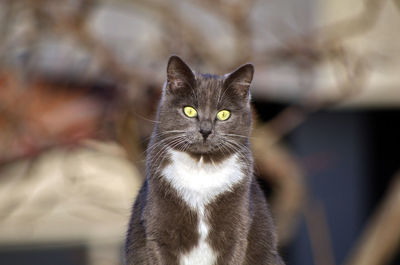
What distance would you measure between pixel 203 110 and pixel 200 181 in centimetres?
28

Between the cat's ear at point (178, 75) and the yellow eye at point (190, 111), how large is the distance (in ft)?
0.27

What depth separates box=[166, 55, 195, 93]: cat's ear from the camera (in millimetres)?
2346

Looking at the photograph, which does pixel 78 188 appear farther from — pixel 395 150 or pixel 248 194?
pixel 395 150

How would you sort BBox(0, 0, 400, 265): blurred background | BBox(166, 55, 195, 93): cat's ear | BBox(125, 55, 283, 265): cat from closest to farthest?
BBox(166, 55, 195, 93): cat's ear → BBox(125, 55, 283, 265): cat → BBox(0, 0, 400, 265): blurred background

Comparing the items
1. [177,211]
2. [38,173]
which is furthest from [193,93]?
[38,173]

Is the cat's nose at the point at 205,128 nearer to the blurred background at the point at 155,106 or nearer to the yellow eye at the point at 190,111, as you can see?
the yellow eye at the point at 190,111

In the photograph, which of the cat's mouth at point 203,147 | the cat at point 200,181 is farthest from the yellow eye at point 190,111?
the cat's mouth at point 203,147

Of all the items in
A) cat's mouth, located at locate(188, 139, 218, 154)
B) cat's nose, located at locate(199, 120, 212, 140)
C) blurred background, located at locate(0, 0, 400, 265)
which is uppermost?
cat's nose, located at locate(199, 120, 212, 140)

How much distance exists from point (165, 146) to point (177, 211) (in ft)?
0.85

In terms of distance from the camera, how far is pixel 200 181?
251cm

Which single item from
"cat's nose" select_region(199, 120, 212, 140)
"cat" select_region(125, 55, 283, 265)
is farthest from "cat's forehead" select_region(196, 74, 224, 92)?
"cat's nose" select_region(199, 120, 212, 140)

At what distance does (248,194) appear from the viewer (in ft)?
8.42

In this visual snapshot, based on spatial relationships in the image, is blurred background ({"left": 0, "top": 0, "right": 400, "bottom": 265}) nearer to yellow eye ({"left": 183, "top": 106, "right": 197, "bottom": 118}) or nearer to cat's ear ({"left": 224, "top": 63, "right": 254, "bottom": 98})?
yellow eye ({"left": 183, "top": 106, "right": 197, "bottom": 118})

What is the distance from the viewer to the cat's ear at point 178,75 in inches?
92.4
